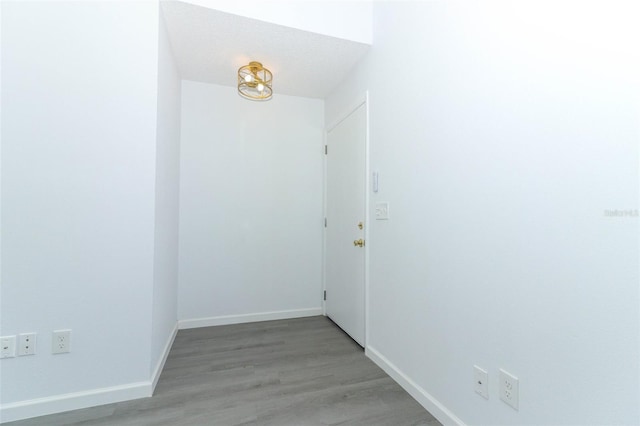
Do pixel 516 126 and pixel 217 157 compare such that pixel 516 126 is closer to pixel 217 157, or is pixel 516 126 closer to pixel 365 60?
pixel 365 60

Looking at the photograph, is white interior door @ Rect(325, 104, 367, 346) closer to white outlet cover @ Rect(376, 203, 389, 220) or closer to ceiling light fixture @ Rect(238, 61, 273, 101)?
white outlet cover @ Rect(376, 203, 389, 220)

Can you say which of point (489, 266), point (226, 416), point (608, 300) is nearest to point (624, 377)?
point (608, 300)

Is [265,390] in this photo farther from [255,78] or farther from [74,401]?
[255,78]

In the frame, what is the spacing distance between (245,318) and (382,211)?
1879 millimetres

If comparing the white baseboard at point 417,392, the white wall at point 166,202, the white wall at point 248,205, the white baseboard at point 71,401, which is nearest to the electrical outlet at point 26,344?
the white baseboard at point 71,401

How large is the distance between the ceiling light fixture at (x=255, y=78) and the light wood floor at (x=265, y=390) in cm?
229

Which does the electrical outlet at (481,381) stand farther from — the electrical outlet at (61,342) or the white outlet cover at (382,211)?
the electrical outlet at (61,342)

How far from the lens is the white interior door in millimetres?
2409

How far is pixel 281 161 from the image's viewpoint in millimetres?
3115

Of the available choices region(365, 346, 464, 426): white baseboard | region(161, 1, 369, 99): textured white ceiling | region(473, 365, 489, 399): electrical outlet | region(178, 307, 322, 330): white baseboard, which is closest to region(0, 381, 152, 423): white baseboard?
region(178, 307, 322, 330): white baseboard

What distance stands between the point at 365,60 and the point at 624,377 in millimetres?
2370

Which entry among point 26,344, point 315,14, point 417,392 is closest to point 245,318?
point 26,344

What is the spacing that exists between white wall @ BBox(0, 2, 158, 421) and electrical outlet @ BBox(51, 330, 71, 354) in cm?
3

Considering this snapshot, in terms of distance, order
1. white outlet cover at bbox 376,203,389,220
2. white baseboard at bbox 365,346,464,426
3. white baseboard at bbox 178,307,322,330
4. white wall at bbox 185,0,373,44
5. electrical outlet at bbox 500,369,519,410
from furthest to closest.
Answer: white baseboard at bbox 178,307,322,330, white outlet cover at bbox 376,203,389,220, white wall at bbox 185,0,373,44, white baseboard at bbox 365,346,464,426, electrical outlet at bbox 500,369,519,410
